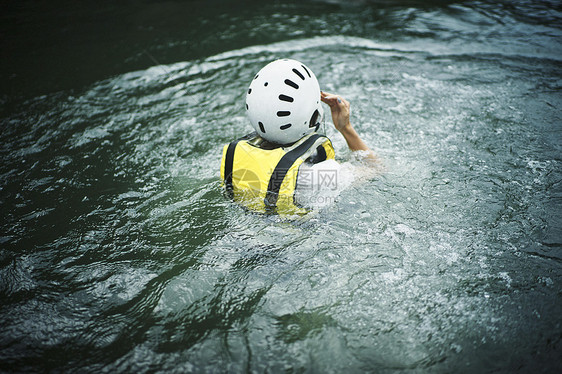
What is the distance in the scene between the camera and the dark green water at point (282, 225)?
2.79 m

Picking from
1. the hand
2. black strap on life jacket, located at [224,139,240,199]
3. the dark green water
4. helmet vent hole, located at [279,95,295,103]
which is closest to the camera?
the dark green water

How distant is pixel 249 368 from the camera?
104 inches

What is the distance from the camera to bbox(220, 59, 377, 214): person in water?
3.15 m

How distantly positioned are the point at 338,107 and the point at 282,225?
1.38 m

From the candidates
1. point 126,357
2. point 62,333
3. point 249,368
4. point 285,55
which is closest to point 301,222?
point 249,368

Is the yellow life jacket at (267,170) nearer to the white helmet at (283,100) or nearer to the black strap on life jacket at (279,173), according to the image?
the black strap on life jacket at (279,173)

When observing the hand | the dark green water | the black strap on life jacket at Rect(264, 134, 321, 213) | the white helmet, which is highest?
the white helmet

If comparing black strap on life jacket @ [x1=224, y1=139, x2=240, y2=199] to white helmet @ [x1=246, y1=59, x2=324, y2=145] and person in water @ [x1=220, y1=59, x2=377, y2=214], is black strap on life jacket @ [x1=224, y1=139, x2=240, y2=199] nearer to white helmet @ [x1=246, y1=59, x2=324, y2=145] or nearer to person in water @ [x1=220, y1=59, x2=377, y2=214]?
person in water @ [x1=220, y1=59, x2=377, y2=214]

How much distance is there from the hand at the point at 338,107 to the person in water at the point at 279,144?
0.41 m

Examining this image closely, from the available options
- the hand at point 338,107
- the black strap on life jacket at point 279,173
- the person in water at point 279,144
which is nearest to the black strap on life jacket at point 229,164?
the person in water at point 279,144

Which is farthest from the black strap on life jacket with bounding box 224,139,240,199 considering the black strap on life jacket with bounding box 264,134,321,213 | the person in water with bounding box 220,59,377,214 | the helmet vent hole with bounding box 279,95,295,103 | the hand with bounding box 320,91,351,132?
the hand with bounding box 320,91,351,132

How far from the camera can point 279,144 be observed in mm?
3482

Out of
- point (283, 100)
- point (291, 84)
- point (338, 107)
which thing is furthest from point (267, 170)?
point (338, 107)

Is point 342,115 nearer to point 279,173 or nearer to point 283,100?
point 283,100
